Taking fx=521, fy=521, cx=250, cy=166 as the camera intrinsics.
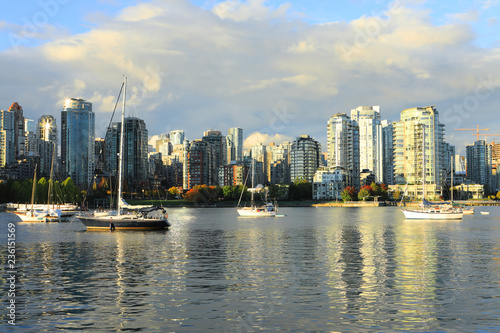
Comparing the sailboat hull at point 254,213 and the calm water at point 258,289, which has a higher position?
the calm water at point 258,289

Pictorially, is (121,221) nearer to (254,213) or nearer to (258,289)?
(258,289)

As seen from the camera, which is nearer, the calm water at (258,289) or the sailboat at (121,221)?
the calm water at (258,289)

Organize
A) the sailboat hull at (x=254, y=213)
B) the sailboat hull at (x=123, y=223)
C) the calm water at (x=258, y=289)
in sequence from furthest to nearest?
the sailboat hull at (x=254, y=213)
the sailboat hull at (x=123, y=223)
the calm water at (x=258, y=289)

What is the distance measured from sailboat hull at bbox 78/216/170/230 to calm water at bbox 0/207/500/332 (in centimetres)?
2936

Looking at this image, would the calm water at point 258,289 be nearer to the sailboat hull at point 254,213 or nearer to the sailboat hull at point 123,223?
the sailboat hull at point 123,223

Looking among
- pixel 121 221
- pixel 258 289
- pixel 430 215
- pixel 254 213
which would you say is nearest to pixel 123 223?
pixel 121 221

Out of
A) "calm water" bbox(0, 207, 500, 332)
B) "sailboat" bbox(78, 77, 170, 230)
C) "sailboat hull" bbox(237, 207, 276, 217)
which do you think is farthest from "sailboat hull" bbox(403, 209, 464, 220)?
"calm water" bbox(0, 207, 500, 332)

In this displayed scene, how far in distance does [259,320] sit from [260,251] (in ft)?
110

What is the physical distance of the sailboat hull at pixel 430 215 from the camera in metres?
138

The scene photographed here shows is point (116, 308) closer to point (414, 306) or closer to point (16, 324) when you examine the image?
point (16, 324)

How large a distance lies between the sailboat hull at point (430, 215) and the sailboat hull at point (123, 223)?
70.8m

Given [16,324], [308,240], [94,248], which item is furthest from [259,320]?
[308,240]

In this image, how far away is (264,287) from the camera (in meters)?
37.5

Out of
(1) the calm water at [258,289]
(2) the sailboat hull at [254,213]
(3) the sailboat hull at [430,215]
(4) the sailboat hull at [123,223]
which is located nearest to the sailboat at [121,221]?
(4) the sailboat hull at [123,223]
